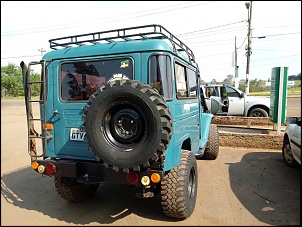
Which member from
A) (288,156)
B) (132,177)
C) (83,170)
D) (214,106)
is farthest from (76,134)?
(214,106)

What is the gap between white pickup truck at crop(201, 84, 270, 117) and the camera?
10195 millimetres

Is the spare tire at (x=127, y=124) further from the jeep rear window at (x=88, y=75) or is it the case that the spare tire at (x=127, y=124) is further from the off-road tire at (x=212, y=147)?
the off-road tire at (x=212, y=147)

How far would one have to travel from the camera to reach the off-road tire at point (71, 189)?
3367mm

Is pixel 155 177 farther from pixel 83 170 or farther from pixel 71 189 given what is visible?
pixel 71 189

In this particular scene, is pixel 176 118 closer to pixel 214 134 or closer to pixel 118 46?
pixel 118 46

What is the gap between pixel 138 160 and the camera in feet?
8.18

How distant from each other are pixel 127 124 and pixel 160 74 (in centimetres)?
72

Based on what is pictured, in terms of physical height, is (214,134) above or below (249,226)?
above

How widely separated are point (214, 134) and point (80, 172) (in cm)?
375

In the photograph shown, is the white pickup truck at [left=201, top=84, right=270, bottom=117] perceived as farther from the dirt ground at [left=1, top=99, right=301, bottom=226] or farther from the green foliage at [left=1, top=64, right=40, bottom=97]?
the green foliage at [left=1, top=64, right=40, bottom=97]

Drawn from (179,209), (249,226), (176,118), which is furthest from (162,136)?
(249,226)

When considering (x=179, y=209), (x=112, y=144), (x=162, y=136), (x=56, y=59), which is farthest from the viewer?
(x=56, y=59)

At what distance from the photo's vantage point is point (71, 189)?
346 cm

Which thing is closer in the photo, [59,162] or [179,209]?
[179,209]
